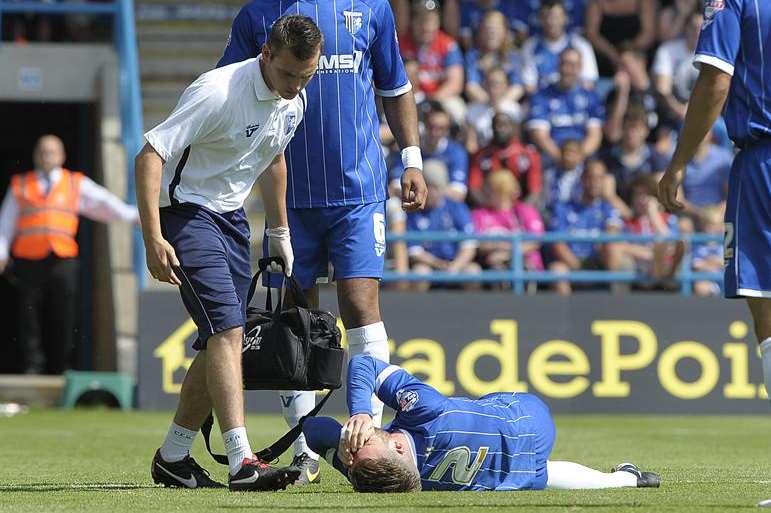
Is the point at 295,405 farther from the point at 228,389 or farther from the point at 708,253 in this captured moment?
→ the point at 708,253

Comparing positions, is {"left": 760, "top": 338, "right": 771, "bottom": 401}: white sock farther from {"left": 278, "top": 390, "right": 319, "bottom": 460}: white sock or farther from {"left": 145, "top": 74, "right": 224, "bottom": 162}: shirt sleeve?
{"left": 278, "top": 390, "right": 319, "bottom": 460}: white sock

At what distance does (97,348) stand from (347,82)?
948cm

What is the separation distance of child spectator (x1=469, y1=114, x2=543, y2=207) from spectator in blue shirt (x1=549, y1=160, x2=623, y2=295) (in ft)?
1.20

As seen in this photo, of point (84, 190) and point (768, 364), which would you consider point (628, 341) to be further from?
point (768, 364)

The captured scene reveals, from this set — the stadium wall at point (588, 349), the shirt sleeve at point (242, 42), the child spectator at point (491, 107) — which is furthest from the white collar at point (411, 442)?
the child spectator at point (491, 107)

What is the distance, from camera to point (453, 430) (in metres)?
6.18

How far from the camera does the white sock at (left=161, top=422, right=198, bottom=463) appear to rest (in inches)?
268

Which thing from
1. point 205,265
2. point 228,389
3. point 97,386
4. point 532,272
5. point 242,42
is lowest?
point 97,386

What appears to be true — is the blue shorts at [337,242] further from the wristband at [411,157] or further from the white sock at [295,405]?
the white sock at [295,405]

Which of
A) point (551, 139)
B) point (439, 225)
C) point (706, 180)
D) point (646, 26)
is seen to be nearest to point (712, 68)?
point (439, 225)

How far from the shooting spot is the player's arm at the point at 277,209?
275 inches

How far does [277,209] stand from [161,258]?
101 cm

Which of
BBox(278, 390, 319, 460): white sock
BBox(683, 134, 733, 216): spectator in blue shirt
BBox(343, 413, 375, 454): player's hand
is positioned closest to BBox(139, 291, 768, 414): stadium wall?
BBox(683, 134, 733, 216): spectator in blue shirt

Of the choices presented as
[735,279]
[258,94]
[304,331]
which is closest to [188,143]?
[258,94]
